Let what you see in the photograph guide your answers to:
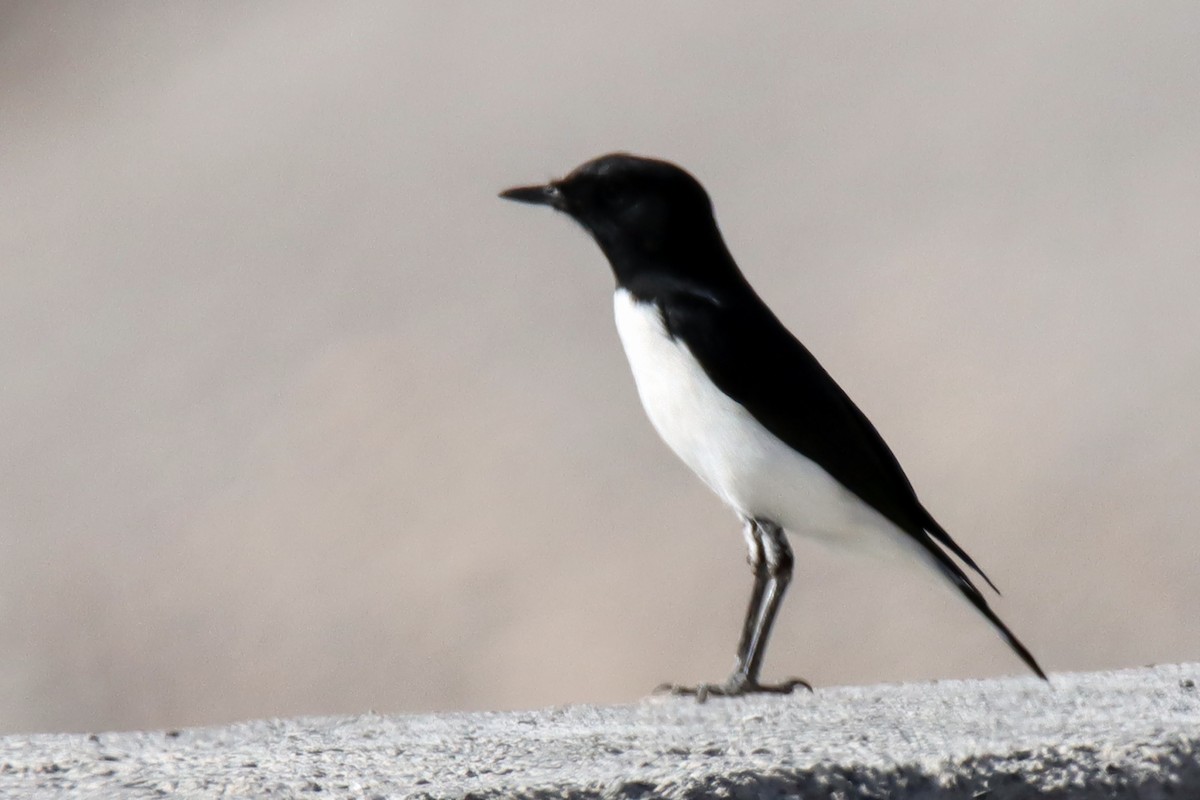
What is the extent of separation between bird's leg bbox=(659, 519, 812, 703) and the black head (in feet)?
2.54

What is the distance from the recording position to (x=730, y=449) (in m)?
4.48

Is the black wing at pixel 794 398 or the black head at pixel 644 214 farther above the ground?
the black head at pixel 644 214

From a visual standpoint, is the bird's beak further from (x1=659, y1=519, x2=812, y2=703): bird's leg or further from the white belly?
(x1=659, y1=519, x2=812, y2=703): bird's leg

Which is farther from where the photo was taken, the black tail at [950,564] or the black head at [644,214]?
the black head at [644,214]

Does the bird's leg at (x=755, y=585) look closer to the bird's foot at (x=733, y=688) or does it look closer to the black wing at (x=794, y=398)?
the bird's foot at (x=733, y=688)

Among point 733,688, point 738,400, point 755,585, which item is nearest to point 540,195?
point 738,400

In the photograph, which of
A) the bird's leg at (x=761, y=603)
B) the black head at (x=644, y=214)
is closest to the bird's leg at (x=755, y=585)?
the bird's leg at (x=761, y=603)

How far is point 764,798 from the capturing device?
2.81 metres

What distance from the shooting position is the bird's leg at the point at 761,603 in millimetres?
4453

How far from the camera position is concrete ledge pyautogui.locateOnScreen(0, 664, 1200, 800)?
2.83 metres

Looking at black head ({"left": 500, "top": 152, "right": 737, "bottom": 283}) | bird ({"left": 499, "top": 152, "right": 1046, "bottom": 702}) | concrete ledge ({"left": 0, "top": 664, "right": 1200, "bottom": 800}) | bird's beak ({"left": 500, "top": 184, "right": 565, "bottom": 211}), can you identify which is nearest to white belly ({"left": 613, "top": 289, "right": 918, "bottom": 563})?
bird ({"left": 499, "top": 152, "right": 1046, "bottom": 702})

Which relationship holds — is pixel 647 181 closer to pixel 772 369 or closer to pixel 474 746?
pixel 772 369

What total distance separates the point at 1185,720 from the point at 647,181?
2.16 m

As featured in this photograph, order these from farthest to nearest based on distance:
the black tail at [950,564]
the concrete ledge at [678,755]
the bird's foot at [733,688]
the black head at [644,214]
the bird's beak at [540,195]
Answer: the bird's beak at [540,195]
the black head at [644,214]
the black tail at [950,564]
the bird's foot at [733,688]
the concrete ledge at [678,755]
